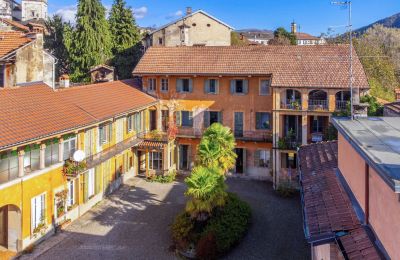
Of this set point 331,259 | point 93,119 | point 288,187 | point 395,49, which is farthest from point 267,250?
point 395,49

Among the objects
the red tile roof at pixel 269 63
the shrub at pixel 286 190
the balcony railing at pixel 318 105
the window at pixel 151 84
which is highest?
the red tile roof at pixel 269 63

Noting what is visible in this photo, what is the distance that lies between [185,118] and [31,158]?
1646 centimetres

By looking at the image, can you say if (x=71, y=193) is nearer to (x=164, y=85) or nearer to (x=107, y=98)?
(x=107, y=98)

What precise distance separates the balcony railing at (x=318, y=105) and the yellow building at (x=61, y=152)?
11.7 metres

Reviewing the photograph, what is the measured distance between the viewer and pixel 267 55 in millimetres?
33531

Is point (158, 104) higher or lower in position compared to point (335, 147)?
higher

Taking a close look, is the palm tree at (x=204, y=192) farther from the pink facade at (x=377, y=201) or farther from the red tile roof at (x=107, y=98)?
the pink facade at (x=377, y=201)

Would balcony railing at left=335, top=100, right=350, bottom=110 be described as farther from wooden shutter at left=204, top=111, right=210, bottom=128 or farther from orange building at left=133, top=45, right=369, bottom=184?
wooden shutter at left=204, top=111, right=210, bottom=128

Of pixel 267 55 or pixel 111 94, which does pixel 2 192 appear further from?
pixel 267 55

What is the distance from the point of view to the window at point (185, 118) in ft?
114

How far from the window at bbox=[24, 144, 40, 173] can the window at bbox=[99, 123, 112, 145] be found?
277 inches

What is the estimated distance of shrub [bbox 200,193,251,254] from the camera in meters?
20.0

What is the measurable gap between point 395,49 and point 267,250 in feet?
136

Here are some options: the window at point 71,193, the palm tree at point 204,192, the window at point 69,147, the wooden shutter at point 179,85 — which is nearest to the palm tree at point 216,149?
the palm tree at point 204,192
